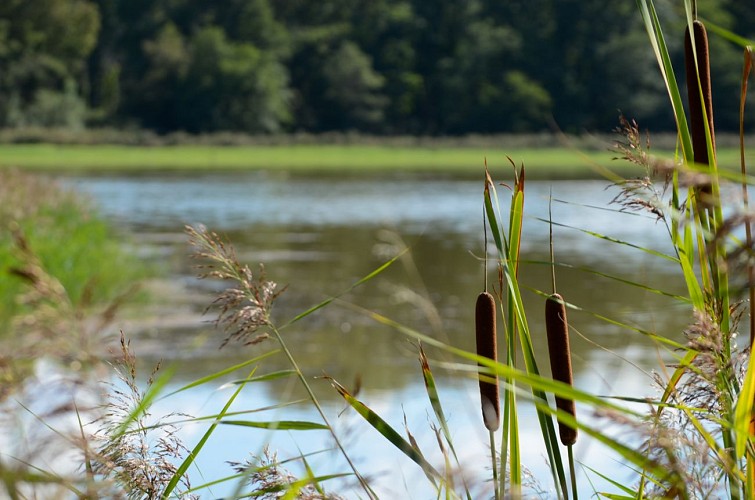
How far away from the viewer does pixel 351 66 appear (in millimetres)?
43031

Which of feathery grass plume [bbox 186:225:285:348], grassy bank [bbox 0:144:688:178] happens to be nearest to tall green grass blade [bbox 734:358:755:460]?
feathery grass plume [bbox 186:225:285:348]

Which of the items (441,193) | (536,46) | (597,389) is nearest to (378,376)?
(597,389)

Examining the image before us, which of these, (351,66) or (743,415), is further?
(351,66)

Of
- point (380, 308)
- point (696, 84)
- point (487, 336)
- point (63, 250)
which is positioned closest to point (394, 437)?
point (487, 336)

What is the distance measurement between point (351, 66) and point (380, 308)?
3602 cm

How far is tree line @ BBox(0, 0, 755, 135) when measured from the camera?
136ft

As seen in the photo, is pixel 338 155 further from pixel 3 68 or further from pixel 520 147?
pixel 3 68

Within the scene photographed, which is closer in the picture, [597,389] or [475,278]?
[597,389]

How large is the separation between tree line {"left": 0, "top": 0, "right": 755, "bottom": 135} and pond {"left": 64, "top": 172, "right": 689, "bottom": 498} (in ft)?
72.1

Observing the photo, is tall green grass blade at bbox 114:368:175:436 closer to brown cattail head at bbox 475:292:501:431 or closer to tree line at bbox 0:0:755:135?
brown cattail head at bbox 475:292:501:431

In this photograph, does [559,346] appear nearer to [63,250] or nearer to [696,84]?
→ [696,84]

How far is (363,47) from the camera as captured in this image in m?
46.9

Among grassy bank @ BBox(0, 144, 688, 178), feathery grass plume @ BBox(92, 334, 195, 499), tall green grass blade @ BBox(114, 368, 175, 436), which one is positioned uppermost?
tall green grass blade @ BBox(114, 368, 175, 436)

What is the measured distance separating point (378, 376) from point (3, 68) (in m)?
38.1
